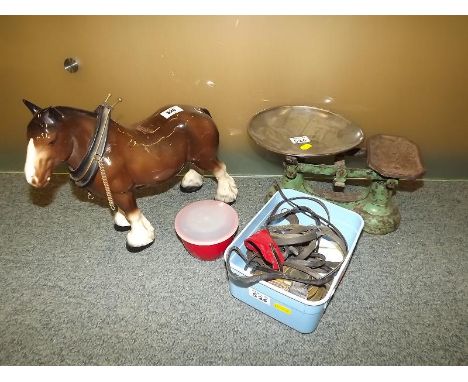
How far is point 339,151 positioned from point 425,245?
528mm

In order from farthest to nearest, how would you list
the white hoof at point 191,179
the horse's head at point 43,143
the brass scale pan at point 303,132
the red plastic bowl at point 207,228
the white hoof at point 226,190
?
1. the white hoof at point 191,179
2. the white hoof at point 226,190
3. the brass scale pan at point 303,132
4. the red plastic bowl at point 207,228
5. the horse's head at point 43,143

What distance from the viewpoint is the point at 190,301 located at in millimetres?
1339

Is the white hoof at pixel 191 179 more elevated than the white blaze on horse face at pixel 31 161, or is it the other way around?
the white blaze on horse face at pixel 31 161

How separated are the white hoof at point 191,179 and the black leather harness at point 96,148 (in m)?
0.59

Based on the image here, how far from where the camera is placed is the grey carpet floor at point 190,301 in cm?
119

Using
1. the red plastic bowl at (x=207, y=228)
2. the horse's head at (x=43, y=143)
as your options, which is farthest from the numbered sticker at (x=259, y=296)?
the horse's head at (x=43, y=143)

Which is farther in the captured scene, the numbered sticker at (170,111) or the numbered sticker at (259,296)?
the numbered sticker at (170,111)

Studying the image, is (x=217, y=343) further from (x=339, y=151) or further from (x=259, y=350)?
(x=339, y=151)

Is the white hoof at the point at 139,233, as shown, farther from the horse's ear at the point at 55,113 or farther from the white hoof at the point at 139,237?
the horse's ear at the point at 55,113

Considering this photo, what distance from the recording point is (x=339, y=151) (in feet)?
4.69

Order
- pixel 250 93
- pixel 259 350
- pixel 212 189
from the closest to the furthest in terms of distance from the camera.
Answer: pixel 259 350 < pixel 250 93 < pixel 212 189

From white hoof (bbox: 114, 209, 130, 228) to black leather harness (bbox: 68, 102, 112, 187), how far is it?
1.16 ft
